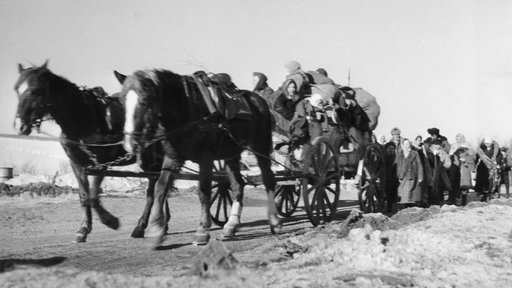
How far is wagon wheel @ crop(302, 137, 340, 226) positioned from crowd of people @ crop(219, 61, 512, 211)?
0.48 metres

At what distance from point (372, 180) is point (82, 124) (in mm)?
6460

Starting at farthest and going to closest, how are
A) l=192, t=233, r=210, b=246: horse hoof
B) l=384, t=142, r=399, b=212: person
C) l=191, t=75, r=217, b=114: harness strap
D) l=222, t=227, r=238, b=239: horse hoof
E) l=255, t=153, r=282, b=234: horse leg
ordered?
l=384, t=142, r=399, b=212: person → l=255, t=153, r=282, b=234: horse leg → l=222, t=227, r=238, b=239: horse hoof → l=191, t=75, r=217, b=114: harness strap → l=192, t=233, r=210, b=246: horse hoof

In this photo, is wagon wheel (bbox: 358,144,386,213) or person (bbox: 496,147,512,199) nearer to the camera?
wagon wheel (bbox: 358,144,386,213)

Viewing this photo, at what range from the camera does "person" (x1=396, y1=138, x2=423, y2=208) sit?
1606cm

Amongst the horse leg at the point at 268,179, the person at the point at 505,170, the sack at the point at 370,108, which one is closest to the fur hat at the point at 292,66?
the sack at the point at 370,108

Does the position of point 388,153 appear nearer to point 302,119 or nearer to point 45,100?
point 302,119

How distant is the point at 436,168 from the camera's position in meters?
17.7

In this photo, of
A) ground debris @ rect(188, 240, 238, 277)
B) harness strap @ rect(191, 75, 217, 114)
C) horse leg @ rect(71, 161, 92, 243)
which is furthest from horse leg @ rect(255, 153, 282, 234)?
ground debris @ rect(188, 240, 238, 277)

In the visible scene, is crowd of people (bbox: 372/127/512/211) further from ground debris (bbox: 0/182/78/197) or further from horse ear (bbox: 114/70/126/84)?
ground debris (bbox: 0/182/78/197)

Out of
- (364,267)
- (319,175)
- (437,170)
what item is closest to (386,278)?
(364,267)

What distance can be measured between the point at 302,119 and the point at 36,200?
8.95 meters

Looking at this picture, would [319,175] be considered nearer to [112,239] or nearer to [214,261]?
[112,239]

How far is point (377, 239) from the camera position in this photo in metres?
7.37

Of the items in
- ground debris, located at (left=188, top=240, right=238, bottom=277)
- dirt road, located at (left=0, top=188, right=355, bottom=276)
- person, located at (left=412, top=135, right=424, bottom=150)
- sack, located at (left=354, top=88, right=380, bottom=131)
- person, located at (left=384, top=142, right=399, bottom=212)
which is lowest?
dirt road, located at (left=0, top=188, right=355, bottom=276)
